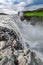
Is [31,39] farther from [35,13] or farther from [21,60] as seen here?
[35,13]

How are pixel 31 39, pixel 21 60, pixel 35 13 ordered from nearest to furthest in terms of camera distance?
pixel 21 60 < pixel 31 39 < pixel 35 13

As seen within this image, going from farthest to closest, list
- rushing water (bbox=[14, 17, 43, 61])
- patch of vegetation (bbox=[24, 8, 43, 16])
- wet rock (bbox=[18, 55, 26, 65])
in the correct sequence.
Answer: patch of vegetation (bbox=[24, 8, 43, 16]), rushing water (bbox=[14, 17, 43, 61]), wet rock (bbox=[18, 55, 26, 65])

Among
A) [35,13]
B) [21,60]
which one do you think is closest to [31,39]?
[21,60]

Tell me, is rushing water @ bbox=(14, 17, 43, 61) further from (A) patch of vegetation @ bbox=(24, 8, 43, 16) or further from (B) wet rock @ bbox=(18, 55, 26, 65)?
(A) patch of vegetation @ bbox=(24, 8, 43, 16)

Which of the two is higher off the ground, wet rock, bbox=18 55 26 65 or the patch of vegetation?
wet rock, bbox=18 55 26 65

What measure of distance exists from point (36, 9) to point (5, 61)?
16651mm

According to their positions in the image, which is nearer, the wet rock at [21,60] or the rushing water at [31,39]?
the wet rock at [21,60]

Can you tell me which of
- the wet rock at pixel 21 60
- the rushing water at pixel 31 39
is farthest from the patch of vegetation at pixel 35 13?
the wet rock at pixel 21 60

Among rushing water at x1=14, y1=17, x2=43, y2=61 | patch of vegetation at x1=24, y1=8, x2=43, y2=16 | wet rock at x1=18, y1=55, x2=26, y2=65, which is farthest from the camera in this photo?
patch of vegetation at x1=24, y1=8, x2=43, y2=16

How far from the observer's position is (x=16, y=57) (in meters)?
3.97

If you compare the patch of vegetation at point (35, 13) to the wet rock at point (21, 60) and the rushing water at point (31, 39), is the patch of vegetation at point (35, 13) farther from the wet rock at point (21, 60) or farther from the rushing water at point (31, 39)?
the wet rock at point (21, 60)

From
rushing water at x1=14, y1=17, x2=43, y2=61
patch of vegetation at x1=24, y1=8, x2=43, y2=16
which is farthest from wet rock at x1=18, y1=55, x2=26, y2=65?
patch of vegetation at x1=24, y1=8, x2=43, y2=16

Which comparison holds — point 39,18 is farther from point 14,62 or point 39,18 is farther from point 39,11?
point 14,62

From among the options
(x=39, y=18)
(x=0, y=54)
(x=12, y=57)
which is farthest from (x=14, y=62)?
(x=39, y=18)
